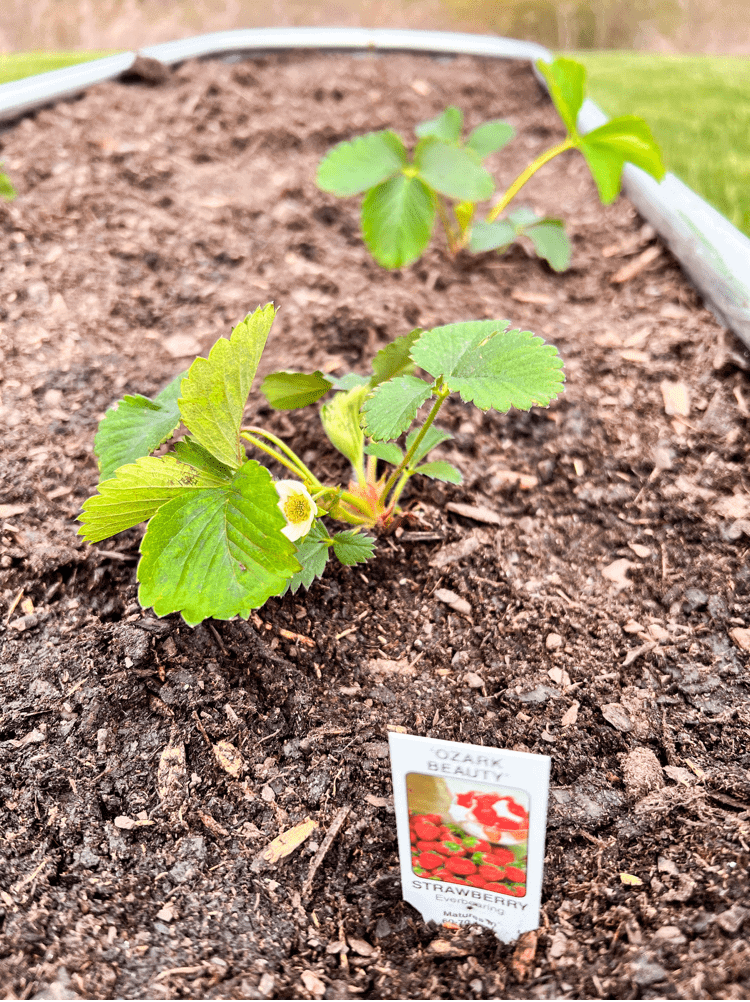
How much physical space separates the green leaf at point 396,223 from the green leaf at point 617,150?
1.33ft

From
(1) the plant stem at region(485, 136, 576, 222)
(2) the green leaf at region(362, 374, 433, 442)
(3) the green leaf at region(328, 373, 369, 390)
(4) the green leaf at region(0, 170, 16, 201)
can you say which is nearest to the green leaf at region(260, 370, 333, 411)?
(3) the green leaf at region(328, 373, 369, 390)

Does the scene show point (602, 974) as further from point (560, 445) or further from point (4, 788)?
point (560, 445)

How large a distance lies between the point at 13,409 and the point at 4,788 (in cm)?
73

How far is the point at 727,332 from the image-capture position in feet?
4.90

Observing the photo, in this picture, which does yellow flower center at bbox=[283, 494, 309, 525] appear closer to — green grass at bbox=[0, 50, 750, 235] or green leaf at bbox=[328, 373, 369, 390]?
green leaf at bbox=[328, 373, 369, 390]

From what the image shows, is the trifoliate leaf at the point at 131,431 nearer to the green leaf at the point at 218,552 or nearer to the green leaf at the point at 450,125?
the green leaf at the point at 218,552

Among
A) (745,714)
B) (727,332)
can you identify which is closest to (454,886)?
(745,714)

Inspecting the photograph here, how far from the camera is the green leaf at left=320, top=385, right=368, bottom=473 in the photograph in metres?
1.07

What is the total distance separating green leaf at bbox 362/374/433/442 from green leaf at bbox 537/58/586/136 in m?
1.12

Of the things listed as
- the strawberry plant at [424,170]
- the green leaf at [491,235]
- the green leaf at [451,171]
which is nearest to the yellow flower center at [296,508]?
the strawberry plant at [424,170]

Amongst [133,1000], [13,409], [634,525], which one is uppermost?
[13,409]

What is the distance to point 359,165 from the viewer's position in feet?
5.25

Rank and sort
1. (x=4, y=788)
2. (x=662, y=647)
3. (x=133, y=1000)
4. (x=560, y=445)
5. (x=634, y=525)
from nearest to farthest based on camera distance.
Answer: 1. (x=133, y=1000)
2. (x=4, y=788)
3. (x=662, y=647)
4. (x=634, y=525)
5. (x=560, y=445)

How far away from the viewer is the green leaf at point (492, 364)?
86 centimetres
